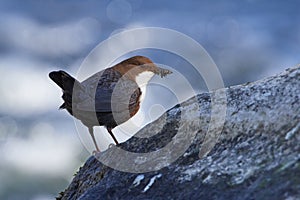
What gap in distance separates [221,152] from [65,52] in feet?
41.2

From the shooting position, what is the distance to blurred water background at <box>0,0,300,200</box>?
11.3m

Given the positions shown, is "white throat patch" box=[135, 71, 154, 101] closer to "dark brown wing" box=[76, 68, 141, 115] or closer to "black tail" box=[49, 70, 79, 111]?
"dark brown wing" box=[76, 68, 141, 115]

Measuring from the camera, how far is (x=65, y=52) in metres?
14.6

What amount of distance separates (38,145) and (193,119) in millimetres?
9553

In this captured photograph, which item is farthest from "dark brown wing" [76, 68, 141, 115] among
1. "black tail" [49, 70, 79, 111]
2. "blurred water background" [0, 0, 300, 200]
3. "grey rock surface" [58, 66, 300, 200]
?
"blurred water background" [0, 0, 300, 200]

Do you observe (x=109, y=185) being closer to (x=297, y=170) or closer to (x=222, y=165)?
(x=222, y=165)

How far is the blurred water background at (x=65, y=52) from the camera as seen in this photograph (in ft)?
37.1

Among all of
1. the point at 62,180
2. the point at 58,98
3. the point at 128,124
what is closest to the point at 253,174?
the point at 128,124

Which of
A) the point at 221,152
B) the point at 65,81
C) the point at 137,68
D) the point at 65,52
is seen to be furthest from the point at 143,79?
the point at 65,52

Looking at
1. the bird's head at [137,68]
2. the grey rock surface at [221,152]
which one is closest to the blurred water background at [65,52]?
the bird's head at [137,68]

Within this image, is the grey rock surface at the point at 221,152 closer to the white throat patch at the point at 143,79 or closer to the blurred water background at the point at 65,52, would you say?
the white throat patch at the point at 143,79

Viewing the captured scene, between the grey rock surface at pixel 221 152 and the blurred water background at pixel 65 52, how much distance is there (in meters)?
7.93

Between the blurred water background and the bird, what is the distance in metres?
6.04

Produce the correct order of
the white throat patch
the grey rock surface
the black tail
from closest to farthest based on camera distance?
the grey rock surface
the black tail
the white throat patch
